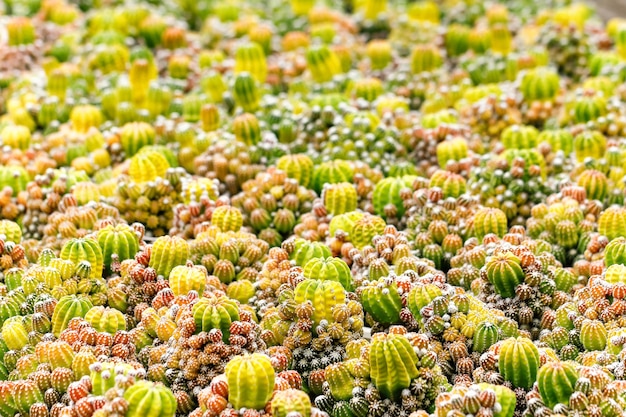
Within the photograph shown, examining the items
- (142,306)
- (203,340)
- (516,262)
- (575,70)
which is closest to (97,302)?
(142,306)

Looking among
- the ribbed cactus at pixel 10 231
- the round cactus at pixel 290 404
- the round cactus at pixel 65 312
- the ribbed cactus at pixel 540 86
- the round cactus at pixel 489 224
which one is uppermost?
the ribbed cactus at pixel 540 86

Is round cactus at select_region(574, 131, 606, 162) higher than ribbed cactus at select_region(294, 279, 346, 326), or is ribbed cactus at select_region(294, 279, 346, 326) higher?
round cactus at select_region(574, 131, 606, 162)

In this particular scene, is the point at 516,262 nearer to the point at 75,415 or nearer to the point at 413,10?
the point at 75,415

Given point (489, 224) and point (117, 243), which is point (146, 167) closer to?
point (117, 243)

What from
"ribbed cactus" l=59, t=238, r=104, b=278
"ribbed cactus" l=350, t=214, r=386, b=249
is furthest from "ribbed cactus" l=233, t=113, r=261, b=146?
"ribbed cactus" l=59, t=238, r=104, b=278

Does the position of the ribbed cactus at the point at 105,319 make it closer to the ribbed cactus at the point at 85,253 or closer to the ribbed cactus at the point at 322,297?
the ribbed cactus at the point at 85,253

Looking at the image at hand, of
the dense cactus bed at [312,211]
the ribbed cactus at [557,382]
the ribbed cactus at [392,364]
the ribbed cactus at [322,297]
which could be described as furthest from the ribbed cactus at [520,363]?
the ribbed cactus at [322,297]

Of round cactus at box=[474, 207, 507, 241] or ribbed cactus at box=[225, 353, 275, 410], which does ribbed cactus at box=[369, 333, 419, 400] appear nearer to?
ribbed cactus at box=[225, 353, 275, 410]
